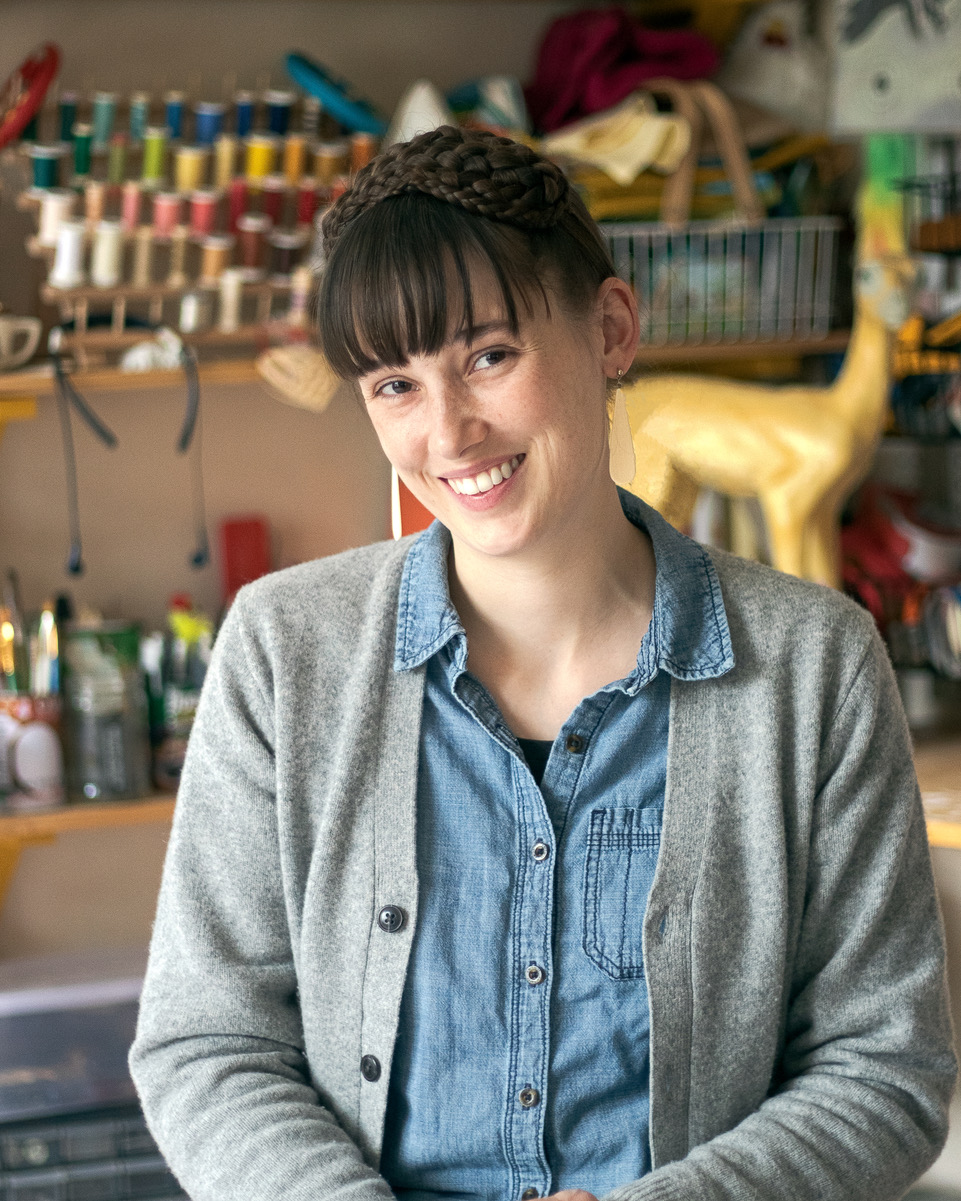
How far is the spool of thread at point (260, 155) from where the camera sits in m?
1.81

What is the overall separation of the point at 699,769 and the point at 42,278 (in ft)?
4.50

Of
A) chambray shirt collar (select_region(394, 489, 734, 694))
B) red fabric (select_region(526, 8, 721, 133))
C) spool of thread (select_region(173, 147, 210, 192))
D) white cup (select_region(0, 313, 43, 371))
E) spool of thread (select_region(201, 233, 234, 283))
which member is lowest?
chambray shirt collar (select_region(394, 489, 734, 694))

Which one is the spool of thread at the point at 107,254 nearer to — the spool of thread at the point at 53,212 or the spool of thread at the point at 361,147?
the spool of thread at the point at 53,212

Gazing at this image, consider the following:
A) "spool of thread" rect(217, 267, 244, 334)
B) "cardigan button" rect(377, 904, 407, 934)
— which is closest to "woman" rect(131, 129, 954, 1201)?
"cardigan button" rect(377, 904, 407, 934)

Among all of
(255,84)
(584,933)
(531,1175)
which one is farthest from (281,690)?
(255,84)

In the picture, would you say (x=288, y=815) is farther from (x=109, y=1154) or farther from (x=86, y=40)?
(x=86, y=40)

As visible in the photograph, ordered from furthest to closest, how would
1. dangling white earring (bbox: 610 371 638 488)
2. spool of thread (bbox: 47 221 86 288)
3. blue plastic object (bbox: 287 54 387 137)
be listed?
blue plastic object (bbox: 287 54 387 137)
spool of thread (bbox: 47 221 86 288)
dangling white earring (bbox: 610 371 638 488)

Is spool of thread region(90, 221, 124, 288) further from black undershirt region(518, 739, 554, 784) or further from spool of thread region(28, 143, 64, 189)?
black undershirt region(518, 739, 554, 784)

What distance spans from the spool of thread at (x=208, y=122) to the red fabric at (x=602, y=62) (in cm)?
48

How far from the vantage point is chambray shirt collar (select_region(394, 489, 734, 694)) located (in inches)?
36.8

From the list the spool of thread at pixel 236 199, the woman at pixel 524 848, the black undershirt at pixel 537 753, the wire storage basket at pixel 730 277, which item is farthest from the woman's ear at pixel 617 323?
the spool of thread at pixel 236 199

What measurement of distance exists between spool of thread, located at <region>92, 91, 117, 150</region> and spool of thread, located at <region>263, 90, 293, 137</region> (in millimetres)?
207

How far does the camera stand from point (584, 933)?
907 millimetres

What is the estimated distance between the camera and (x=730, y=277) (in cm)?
193
